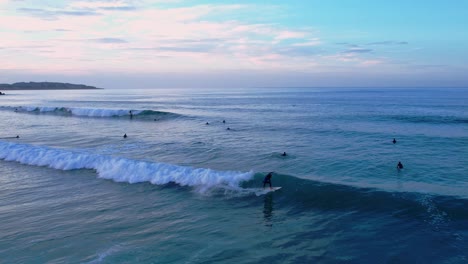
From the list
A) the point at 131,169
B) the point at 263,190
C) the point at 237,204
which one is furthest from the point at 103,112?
the point at 237,204

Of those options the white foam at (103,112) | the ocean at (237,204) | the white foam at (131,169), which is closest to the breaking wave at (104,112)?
the white foam at (103,112)

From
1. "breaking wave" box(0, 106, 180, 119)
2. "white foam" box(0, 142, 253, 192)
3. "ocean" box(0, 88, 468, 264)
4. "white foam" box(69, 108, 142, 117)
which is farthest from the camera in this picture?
"white foam" box(69, 108, 142, 117)

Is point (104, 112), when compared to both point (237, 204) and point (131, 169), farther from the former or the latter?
point (237, 204)

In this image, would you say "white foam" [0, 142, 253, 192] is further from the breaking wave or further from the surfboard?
the breaking wave

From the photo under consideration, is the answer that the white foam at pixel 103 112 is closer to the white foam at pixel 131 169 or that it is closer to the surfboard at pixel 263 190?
the white foam at pixel 131 169

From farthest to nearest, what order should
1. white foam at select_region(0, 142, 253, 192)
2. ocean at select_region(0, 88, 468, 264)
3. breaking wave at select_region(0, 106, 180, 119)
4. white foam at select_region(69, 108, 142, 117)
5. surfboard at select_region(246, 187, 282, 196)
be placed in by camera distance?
white foam at select_region(69, 108, 142, 117) < breaking wave at select_region(0, 106, 180, 119) < white foam at select_region(0, 142, 253, 192) < surfboard at select_region(246, 187, 282, 196) < ocean at select_region(0, 88, 468, 264)

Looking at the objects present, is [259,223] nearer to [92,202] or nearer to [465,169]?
[92,202]

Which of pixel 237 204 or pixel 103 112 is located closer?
pixel 237 204

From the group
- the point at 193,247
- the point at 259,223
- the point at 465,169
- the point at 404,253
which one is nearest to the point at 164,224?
the point at 193,247

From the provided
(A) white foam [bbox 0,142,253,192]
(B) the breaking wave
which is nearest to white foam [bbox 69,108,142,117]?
(B) the breaking wave
